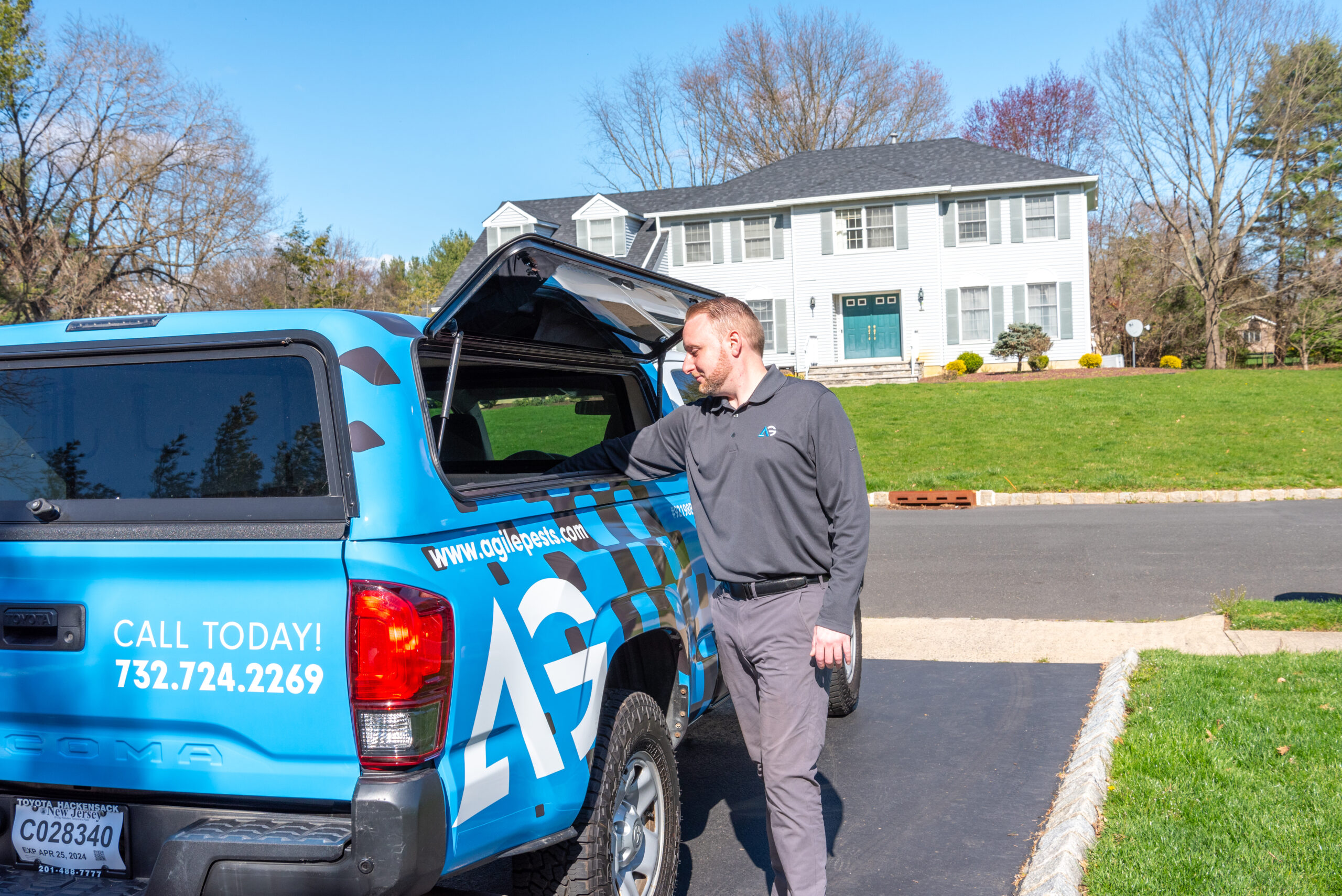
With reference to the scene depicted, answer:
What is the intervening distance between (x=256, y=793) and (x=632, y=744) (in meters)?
1.17

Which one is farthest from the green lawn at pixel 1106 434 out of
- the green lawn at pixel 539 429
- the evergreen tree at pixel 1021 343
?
the green lawn at pixel 539 429

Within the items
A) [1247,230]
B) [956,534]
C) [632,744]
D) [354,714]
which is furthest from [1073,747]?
[1247,230]

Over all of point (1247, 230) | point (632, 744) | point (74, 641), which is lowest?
point (632, 744)

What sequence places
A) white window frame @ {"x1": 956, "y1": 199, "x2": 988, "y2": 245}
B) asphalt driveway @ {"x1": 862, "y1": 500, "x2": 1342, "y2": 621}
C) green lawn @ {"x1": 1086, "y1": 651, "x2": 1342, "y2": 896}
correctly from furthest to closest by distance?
white window frame @ {"x1": 956, "y1": 199, "x2": 988, "y2": 245} → asphalt driveway @ {"x1": 862, "y1": 500, "x2": 1342, "y2": 621} → green lawn @ {"x1": 1086, "y1": 651, "x2": 1342, "y2": 896}

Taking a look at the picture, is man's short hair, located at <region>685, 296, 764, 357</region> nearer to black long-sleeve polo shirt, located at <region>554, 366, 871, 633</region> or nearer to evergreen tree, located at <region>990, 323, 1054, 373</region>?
black long-sleeve polo shirt, located at <region>554, 366, 871, 633</region>

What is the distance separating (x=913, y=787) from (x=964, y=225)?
29754 millimetres

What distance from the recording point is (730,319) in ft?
11.1

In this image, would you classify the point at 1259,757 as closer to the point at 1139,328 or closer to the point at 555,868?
the point at 555,868

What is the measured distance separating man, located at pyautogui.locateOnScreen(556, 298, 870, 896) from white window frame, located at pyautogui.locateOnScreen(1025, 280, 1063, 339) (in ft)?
99.4

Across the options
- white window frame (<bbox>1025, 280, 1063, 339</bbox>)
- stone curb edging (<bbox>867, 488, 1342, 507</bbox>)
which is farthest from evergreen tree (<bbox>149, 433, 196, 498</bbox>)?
white window frame (<bbox>1025, 280, 1063, 339</bbox>)

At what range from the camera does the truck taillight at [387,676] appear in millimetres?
2369

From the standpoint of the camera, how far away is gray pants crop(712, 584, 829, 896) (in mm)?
3205

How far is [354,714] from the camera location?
2.38 m

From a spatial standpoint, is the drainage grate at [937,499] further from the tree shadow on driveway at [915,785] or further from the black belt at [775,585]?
the black belt at [775,585]
